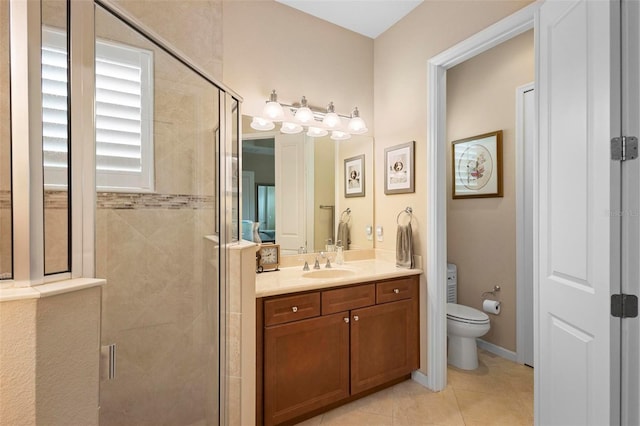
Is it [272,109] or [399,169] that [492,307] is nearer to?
[399,169]

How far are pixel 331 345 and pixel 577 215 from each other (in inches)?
55.8

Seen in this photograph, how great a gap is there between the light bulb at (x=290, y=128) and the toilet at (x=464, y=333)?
194 centimetres

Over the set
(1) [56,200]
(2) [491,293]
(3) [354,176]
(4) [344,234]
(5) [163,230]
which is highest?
(3) [354,176]

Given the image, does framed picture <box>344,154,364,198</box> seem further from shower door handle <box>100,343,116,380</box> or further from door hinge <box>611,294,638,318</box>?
shower door handle <box>100,343,116,380</box>

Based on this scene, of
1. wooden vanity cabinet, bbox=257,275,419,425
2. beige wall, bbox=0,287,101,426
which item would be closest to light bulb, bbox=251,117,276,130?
wooden vanity cabinet, bbox=257,275,419,425

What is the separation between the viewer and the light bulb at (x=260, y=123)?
2133mm

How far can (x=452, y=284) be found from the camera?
2914mm

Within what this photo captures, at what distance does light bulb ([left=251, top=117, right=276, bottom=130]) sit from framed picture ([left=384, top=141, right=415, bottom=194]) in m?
1.01

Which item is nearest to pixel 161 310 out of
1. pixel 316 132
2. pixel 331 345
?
pixel 331 345

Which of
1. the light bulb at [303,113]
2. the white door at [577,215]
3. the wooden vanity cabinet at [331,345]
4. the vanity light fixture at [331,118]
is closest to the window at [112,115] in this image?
the wooden vanity cabinet at [331,345]

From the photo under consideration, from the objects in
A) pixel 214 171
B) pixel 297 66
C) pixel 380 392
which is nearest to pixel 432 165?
pixel 297 66

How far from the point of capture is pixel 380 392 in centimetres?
209

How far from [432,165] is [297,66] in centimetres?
128

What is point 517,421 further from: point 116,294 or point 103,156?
point 103,156
